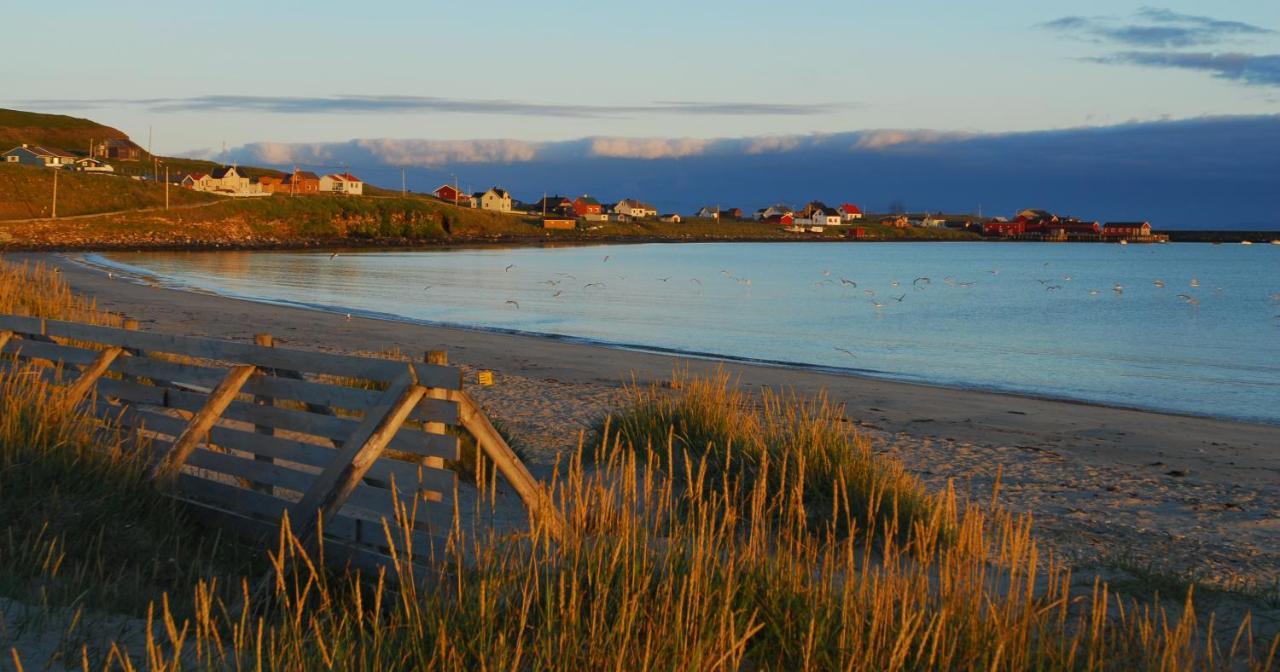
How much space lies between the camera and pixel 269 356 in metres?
8.15

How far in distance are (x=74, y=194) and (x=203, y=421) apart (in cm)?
11451

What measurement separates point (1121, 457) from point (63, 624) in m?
12.5

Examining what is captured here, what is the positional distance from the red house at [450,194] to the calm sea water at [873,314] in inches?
3668

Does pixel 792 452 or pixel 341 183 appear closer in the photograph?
pixel 792 452

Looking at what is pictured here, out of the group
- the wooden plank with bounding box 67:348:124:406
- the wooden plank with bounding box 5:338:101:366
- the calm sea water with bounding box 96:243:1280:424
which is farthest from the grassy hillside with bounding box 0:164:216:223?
the wooden plank with bounding box 67:348:124:406

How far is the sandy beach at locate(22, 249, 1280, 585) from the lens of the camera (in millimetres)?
9781

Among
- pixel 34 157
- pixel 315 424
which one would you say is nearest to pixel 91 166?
pixel 34 157

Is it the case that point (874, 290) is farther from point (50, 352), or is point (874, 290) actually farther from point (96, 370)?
point (96, 370)

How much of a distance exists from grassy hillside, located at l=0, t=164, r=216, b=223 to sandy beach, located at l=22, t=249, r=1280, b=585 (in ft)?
280

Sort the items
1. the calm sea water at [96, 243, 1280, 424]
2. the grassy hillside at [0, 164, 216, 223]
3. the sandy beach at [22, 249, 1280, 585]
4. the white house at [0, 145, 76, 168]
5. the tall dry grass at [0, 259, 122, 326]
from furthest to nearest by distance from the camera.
→ the white house at [0, 145, 76, 168] < the grassy hillside at [0, 164, 216, 223] < the calm sea water at [96, 243, 1280, 424] < the tall dry grass at [0, 259, 122, 326] < the sandy beach at [22, 249, 1280, 585]

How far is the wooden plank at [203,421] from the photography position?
802 centimetres

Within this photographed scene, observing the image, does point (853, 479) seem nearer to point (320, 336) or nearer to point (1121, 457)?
point (1121, 457)

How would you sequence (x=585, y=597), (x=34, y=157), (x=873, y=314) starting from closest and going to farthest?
(x=585, y=597) < (x=873, y=314) < (x=34, y=157)

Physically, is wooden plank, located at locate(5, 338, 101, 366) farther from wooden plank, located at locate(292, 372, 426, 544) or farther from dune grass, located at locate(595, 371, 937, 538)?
dune grass, located at locate(595, 371, 937, 538)
